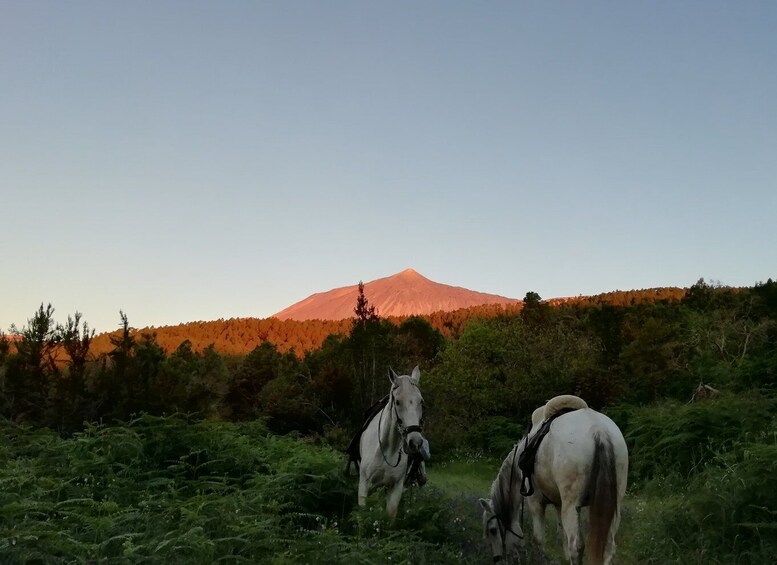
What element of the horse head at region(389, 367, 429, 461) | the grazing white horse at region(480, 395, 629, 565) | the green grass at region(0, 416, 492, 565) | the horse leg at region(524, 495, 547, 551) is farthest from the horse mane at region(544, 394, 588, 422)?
the green grass at region(0, 416, 492, 565)

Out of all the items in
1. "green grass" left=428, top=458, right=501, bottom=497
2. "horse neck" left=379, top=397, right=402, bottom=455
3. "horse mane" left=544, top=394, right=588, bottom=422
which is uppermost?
"horse mane" left=544, top=394, right=588, bottom=422

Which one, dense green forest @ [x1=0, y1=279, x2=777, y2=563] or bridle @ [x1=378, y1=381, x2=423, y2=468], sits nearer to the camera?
dense green forest @ [x1=0, y1=279, x2=777, y2=563]

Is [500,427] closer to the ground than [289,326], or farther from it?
closer to the ground

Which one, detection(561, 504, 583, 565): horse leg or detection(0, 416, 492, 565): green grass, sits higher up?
detection(0, 416, 492, 565): green grass

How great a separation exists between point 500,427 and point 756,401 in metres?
13.3

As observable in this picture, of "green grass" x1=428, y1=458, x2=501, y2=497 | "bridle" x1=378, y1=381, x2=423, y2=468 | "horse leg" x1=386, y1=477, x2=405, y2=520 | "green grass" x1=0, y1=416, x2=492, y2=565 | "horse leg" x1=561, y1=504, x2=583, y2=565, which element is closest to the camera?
"green grass" x1=0, y1=416, x2=492, y2=565

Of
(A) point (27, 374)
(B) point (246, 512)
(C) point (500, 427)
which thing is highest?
(A) point (27, 374)

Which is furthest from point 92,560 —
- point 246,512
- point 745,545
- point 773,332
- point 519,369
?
point 773,332

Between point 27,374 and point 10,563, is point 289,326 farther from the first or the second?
point 10,563

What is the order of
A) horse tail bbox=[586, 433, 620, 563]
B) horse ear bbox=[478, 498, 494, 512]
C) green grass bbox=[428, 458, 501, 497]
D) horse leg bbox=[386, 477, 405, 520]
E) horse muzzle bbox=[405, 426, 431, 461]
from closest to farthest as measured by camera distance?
1. horse tail bbox=[586, 433, 620, 563]
2. horse muzzle bbox=[405, 426, 431, 461]
3. horse ear bbox=[478, 498, 494, 512]
4. horse leg bbox=[386, 477, 405, 520]
5. green grass bbox=[428, 458, 501, 497]

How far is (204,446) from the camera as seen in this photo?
1068 centimetres

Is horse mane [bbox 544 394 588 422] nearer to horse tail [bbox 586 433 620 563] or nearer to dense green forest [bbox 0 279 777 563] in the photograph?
horse tail [bbox 586 433 620 563]

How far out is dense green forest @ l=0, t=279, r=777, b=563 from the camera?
6441mm

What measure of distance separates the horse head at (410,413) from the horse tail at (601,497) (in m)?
2.01
